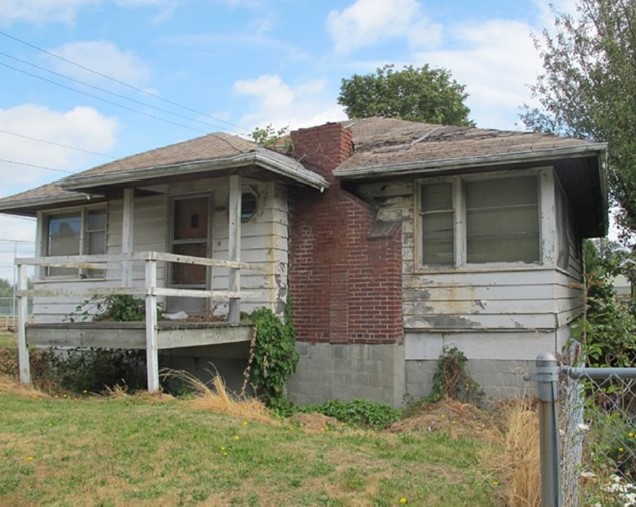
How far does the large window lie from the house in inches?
0.8

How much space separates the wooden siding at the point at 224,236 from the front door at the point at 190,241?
144 millimetres

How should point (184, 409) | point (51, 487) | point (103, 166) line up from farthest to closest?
point (103, 166) < point (184, 409) < point (51, 487)

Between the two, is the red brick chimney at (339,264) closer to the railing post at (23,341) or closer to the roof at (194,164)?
the roof at (194,164)

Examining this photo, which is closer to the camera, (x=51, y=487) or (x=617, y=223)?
(x=51, y=487)

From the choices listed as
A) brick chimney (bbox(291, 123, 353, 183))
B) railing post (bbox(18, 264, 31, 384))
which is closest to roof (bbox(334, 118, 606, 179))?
brick chimney (bbox(291, 123, 353, 183))

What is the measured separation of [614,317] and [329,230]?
5708 millimetres

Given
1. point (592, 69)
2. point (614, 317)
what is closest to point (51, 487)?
point (614, 317)

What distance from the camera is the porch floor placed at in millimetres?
8273

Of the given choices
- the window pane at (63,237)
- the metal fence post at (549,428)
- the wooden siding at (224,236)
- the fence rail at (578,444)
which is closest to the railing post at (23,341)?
the wooden siding at (224,236)

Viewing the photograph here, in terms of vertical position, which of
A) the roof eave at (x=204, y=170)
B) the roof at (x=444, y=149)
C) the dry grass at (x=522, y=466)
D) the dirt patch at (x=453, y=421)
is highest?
the roof at (x=444, y=149)

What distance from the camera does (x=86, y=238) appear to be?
42.4 feet

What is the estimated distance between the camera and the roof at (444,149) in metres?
8.61

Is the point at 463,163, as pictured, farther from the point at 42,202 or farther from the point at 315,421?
the point at 42,202

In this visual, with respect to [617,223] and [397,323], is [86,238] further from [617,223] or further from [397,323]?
[617,223]
